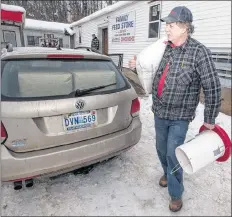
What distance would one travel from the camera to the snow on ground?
2.43 meters

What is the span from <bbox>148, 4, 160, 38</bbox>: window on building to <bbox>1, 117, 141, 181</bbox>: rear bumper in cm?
931

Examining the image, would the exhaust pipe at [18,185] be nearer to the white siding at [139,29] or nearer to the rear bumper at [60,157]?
the rear bumper at [60,157]

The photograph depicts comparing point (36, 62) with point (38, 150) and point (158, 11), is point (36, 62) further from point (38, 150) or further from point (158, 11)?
point (158, 11)

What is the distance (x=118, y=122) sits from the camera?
2678mm

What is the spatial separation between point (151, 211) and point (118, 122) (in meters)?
1.01

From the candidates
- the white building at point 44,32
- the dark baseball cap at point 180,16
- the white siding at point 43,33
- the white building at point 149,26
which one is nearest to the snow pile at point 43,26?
the white building at point 44,32

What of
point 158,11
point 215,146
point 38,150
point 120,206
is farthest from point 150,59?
point 158,11

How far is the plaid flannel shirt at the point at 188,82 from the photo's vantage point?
2042 mm

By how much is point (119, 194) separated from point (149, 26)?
10304mm

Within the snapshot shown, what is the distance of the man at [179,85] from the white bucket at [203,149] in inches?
4.2

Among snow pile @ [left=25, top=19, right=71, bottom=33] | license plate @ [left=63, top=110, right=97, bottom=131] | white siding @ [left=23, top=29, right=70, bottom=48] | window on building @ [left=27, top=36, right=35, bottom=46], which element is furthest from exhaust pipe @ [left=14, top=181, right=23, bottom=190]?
window on building @ [left=27, top=36, right=35, bottom=46]

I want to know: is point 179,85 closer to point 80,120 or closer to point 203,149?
point 203,149

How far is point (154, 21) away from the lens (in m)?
11.0

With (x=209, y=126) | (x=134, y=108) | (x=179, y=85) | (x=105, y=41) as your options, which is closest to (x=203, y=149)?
(x=209, y=126)
